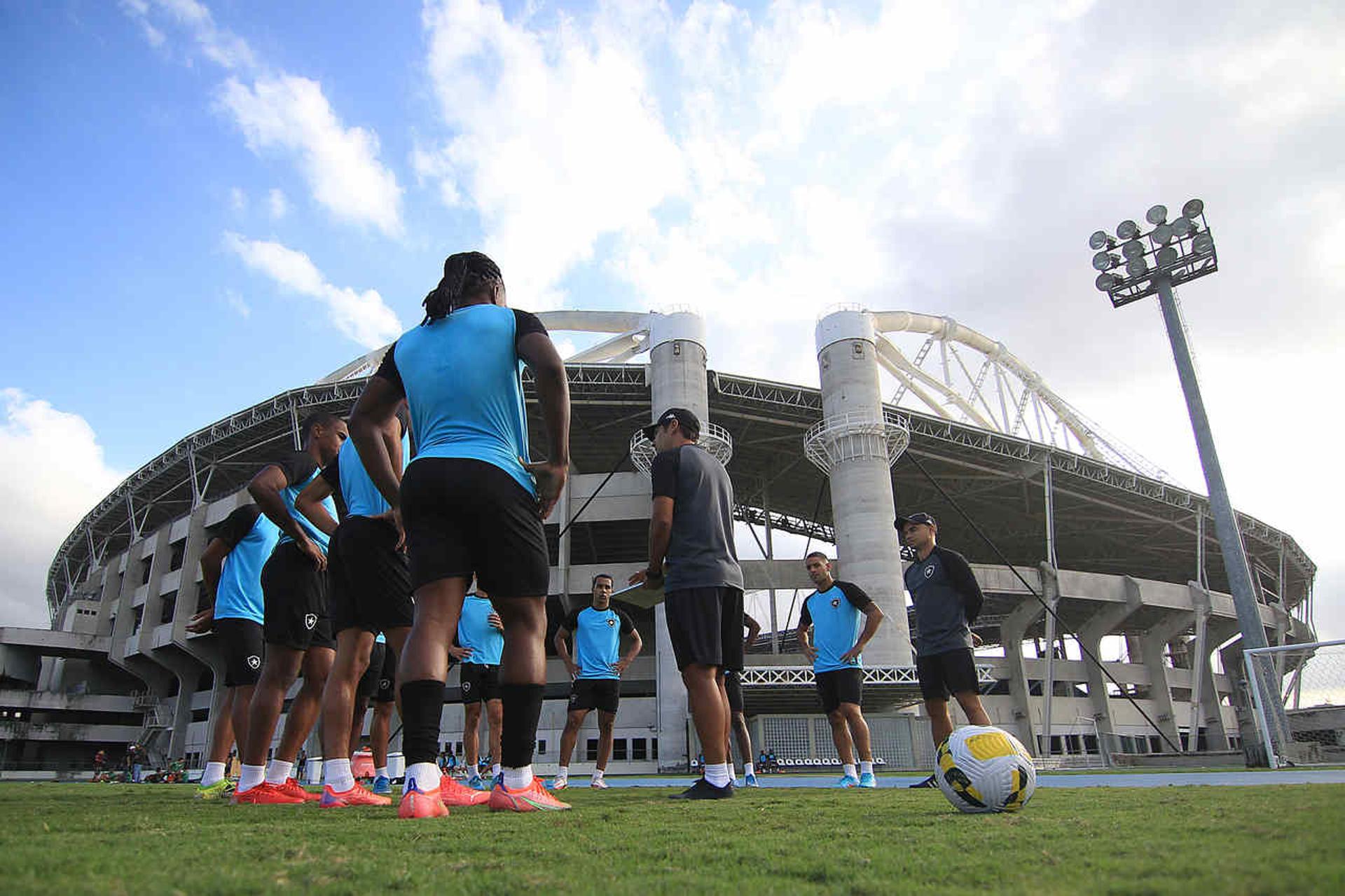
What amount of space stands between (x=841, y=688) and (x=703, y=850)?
5.40 m

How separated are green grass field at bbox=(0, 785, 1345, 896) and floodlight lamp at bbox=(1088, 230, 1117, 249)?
17.8 metres

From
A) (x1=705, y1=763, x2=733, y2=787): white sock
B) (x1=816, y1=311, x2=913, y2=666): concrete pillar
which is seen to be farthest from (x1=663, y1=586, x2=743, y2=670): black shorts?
(x1=816, y1=311, x2=913, y2=666): concrete pillar

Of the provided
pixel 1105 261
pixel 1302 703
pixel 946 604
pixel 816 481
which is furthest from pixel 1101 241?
pixel 816 481

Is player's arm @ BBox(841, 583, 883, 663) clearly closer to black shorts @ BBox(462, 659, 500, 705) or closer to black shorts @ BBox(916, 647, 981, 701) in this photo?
black shorts @ BBox(916, 647, 981, 701)

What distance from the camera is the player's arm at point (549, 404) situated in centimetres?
330

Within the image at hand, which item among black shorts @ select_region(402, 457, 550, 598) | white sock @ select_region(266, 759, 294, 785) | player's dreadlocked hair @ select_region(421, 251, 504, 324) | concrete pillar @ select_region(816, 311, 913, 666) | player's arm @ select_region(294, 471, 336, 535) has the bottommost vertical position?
white sock @ select_region(266, 759, 294, 785)

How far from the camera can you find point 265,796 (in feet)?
14.3

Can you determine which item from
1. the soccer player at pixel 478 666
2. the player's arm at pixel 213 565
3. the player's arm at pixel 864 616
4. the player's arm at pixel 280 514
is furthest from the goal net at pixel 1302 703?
the player's arm at pixel 213 565

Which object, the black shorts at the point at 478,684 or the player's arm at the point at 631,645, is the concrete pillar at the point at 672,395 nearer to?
the player's arm at the point at 631,645

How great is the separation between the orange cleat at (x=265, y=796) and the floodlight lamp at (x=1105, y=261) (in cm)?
1932

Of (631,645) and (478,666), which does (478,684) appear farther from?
(631,645)

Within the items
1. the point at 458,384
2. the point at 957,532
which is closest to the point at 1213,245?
the point at 458,384

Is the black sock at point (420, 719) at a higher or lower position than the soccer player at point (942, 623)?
lower

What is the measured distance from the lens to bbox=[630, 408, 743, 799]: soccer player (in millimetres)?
4453
